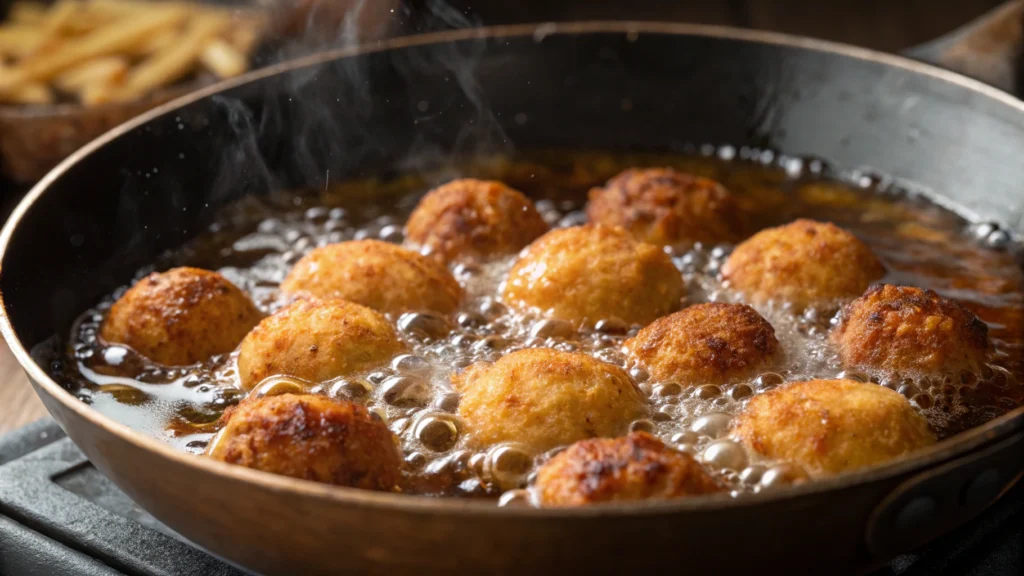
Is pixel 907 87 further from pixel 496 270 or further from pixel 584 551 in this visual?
pixel 584 551

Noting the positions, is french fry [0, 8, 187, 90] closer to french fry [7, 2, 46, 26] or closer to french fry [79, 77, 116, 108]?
french fry [79, 77, 116, 108]

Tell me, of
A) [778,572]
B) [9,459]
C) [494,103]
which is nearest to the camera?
[778,572]

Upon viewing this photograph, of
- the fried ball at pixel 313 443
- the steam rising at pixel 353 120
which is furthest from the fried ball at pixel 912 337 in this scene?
the steam rising at pixel 353 120

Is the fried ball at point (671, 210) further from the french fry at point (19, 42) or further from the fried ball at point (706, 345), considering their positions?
the french fry at point (19, 42)

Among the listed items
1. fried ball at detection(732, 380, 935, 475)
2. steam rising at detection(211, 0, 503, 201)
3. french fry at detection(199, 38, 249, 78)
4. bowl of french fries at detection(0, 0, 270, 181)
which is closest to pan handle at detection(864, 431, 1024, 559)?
fried ball at detection(732, 380, 935, 475)

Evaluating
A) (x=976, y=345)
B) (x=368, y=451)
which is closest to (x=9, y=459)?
(x=368, y=451)

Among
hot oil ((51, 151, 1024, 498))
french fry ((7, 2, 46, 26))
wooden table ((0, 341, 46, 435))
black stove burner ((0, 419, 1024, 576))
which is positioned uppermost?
french fry ((7, 2, 46, 26))

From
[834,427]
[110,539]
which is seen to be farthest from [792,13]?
[110,539]
